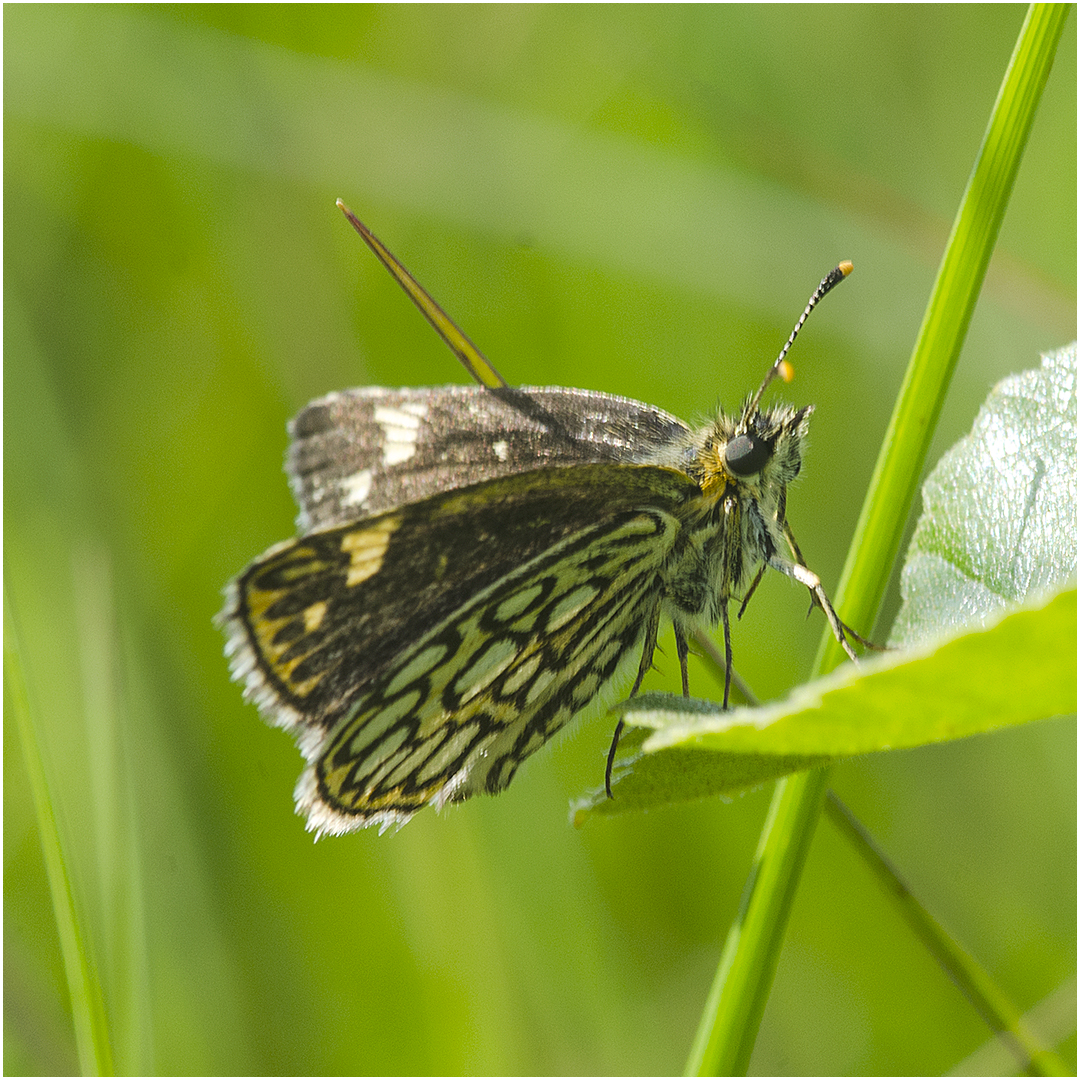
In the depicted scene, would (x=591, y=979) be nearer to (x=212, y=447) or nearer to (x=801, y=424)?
(x=801, y=424)

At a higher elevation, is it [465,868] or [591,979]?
[465,868]

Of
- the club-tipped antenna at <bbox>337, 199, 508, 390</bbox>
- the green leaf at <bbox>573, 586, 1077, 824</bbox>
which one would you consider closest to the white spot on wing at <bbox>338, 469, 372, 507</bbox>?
the club-tipped antenna at <bbox>337, 199, 508, 390</bbox>

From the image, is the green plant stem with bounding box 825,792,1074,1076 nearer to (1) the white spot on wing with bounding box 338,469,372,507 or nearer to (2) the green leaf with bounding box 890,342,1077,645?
(2) the green leaf with bounding box 890,342,1077,645

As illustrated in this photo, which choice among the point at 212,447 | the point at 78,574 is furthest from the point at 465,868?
the point at 212,447

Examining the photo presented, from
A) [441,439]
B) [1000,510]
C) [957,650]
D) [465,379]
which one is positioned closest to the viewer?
[957,650]

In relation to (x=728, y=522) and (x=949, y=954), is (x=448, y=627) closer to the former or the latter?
(x=728, y=522)

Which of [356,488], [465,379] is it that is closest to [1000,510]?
[356,488]
